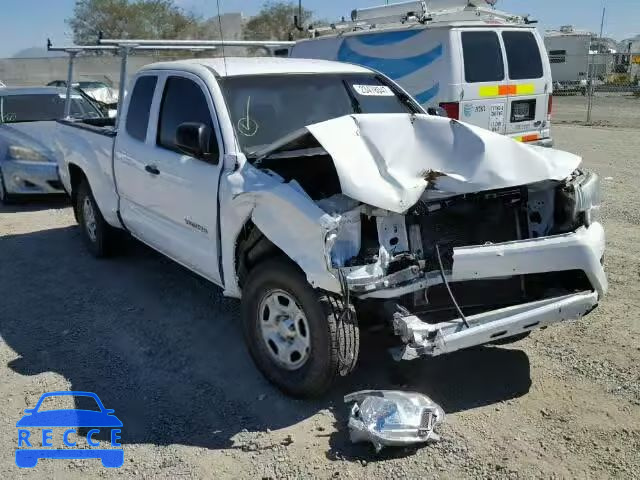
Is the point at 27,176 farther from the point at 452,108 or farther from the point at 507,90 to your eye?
the point at 507,90

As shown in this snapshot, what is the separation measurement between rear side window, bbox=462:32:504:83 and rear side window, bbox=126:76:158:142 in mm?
5233

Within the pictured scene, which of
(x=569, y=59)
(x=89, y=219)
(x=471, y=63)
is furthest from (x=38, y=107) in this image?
(x=569, y=59)

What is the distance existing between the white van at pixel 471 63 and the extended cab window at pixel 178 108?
16.8 feet

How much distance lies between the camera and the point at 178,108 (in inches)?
191

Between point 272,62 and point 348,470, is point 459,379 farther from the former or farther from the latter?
point 272,62

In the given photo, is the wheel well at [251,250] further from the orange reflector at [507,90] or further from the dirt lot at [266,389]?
the orange reflector at [507,90]

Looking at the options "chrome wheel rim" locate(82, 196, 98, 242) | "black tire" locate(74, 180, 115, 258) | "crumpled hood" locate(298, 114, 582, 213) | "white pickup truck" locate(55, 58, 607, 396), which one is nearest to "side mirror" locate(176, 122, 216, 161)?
"white pickup truck" locate(55, 58, 607, 396)

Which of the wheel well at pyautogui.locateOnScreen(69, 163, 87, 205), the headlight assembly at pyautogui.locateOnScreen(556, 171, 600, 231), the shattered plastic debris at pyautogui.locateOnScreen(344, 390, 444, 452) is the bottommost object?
the shattered plastic debris at pyautogui.locateOnScreen(344, 390, 444, 452)

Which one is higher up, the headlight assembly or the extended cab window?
the extended cab window

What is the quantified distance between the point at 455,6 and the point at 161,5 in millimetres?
38191

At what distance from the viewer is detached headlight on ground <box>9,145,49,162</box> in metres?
9.07

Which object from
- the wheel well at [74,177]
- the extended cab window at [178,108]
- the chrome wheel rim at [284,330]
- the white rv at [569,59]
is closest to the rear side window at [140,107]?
the extended cab window at [178,108]

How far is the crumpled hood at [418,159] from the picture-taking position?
3455 millimetres

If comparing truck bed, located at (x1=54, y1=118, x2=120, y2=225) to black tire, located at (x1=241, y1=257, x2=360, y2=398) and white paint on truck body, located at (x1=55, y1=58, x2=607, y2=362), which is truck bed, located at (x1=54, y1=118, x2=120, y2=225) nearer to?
white paint on truck body, located at (x1=55, y1=58, x2=607, y2=362)
